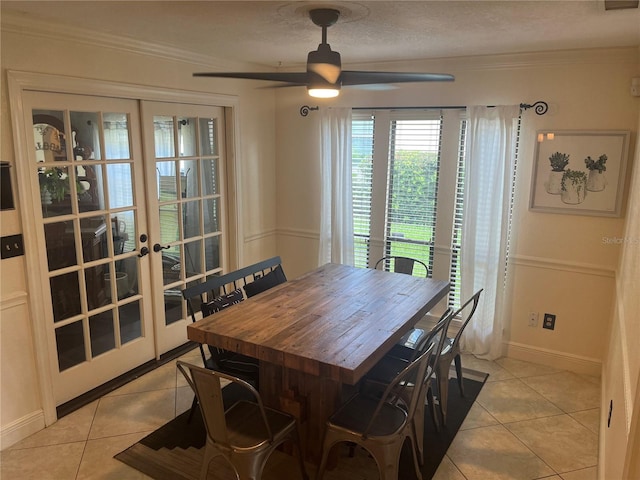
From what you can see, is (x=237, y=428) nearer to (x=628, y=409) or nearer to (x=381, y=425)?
(x=381, y=425)

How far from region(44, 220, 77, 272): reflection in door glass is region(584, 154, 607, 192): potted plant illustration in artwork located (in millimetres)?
3544

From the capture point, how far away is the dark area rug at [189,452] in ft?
8.19

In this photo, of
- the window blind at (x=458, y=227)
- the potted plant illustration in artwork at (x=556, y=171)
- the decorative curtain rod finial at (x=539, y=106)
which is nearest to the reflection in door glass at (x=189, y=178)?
the window blind at (x=458, y=227)

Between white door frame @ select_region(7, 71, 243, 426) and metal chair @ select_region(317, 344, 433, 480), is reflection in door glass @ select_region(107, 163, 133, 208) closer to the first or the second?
white door frame @ select_region(7, 71, 243, 426)

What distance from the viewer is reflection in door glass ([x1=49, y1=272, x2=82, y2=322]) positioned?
2.97 m

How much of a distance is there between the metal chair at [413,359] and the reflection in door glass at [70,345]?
194 cm

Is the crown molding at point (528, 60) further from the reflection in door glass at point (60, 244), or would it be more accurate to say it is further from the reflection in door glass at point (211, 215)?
the reflection in door glass at point (60, 244)

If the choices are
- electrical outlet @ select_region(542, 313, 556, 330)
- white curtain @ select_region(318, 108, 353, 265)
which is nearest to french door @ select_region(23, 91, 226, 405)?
white curtain @ select_region(318, 108, 353, 265)

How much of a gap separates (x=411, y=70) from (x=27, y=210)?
2980 millimetres

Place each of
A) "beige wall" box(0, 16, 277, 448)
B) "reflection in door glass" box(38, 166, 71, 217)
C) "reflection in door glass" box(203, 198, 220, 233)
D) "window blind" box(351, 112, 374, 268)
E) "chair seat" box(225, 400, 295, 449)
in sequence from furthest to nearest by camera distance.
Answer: "window blind" box(351, 112, 374, 268)
"reflection in door glass" box(203, 198, 220, 233)
"reflection in door glass" box(38, 166, 71, 217)
"beige wall" box(0, 16, 277, 448)
"chair seat" box(225, 400, 295, 449)

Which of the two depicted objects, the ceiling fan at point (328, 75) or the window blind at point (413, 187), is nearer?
the ceiling fan at point (328, 75)

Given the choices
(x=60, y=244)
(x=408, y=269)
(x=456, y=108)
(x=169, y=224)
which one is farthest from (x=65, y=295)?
(x=456, y=108)

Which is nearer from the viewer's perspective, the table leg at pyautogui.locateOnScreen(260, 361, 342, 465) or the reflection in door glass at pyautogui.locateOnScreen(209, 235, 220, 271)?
the table leg at pyautogui.locateOnScreen(260, 361, 342, 465)

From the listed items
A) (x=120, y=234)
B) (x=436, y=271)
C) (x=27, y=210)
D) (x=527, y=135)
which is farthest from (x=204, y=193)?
(x=527, y=135)
